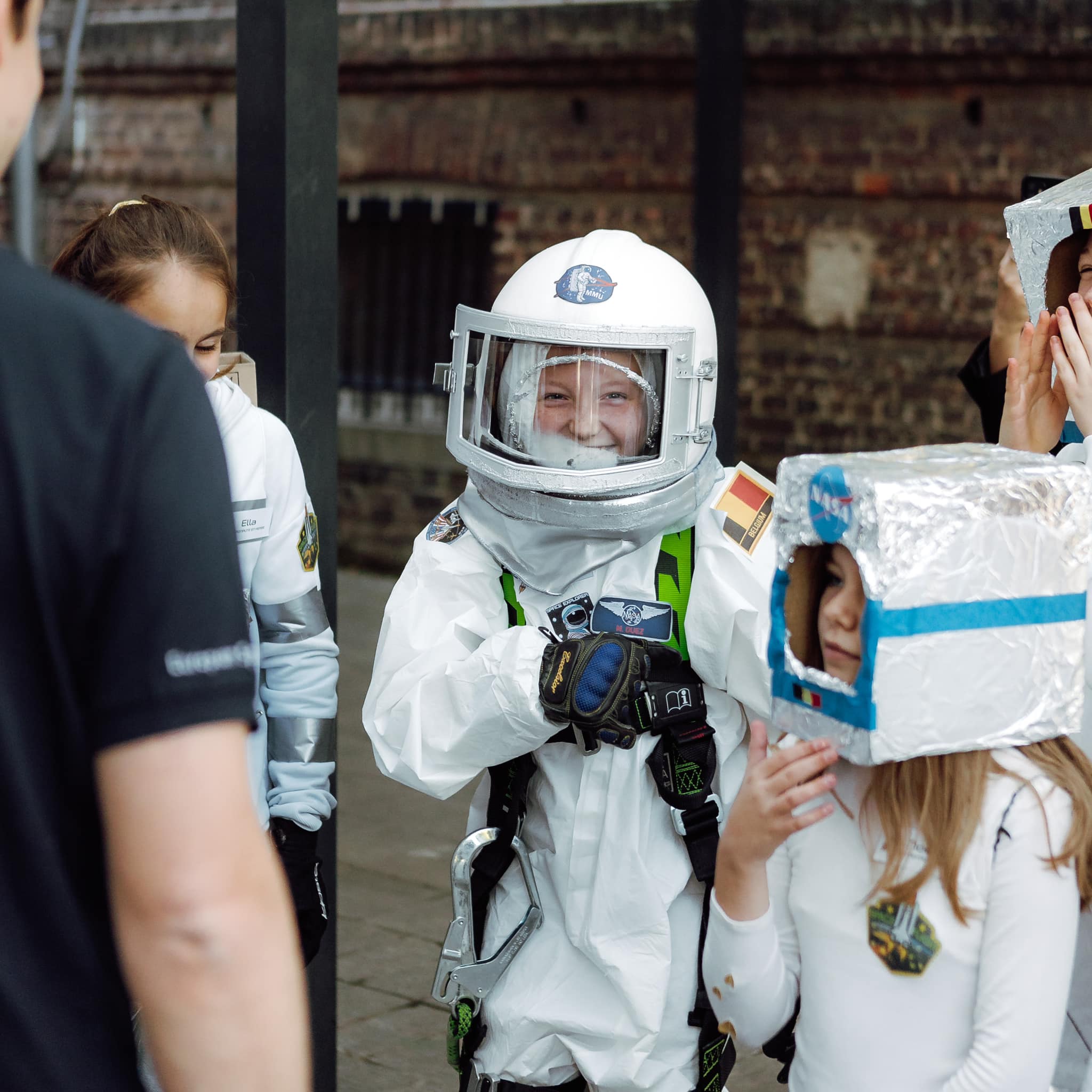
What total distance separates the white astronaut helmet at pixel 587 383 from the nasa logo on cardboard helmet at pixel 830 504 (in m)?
0.62

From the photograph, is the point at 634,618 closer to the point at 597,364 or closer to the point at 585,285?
the point at 597,364

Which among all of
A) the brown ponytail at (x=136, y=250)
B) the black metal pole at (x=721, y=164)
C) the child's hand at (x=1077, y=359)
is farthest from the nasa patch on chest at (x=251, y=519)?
the black metal pole at (x=721, y=164)

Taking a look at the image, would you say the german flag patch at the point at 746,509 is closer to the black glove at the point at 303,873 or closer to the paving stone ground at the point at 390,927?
the black glove at the point at 303,873

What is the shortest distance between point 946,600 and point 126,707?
0.85 metres

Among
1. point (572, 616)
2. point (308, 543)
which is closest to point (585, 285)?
point (572, 616)

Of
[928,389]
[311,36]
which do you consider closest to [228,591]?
[311,36]

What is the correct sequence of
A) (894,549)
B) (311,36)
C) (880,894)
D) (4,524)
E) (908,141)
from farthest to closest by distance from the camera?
(908,141), (311,36), (880,894), (894,549), (4,524)

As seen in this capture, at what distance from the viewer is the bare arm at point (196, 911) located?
1034mm

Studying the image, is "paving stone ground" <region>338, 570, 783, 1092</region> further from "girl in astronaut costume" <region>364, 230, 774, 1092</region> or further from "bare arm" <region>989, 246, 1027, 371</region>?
"bare arm" <region>989, 246, 1027, 371</region>

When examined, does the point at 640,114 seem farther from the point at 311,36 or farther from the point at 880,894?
the point at 880,894

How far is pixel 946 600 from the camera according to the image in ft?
5.08

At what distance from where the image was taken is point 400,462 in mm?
8172

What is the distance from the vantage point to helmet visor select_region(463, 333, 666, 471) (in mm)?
2307

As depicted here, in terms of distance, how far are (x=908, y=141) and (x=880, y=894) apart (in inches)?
208
